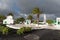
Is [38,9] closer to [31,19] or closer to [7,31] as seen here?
[31,19]

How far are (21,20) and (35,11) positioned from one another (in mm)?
24717

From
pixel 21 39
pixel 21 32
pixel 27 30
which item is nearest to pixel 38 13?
pixel 27 30

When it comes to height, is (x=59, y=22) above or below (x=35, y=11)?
below

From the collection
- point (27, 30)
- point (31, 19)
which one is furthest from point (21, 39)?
point (31, 19)

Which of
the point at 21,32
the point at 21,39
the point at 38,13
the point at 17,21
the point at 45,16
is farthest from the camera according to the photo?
the point at 17,21

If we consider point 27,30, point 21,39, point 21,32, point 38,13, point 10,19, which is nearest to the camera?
point 21,39

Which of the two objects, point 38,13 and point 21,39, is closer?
point 21,39

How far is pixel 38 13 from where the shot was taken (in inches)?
3509

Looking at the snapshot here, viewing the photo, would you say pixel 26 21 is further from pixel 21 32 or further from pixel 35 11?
pixel 21 32

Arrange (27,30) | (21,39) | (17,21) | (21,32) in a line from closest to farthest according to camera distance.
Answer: (21,39)
(21,32)
(27,30)
(17,21)

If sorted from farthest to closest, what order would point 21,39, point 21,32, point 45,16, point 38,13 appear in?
point 45,16
point 38,13
point 21,32
point 21,39

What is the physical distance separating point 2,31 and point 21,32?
594 centimetres

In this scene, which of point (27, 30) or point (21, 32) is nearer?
point (21, 32)

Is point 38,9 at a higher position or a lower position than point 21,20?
higher
